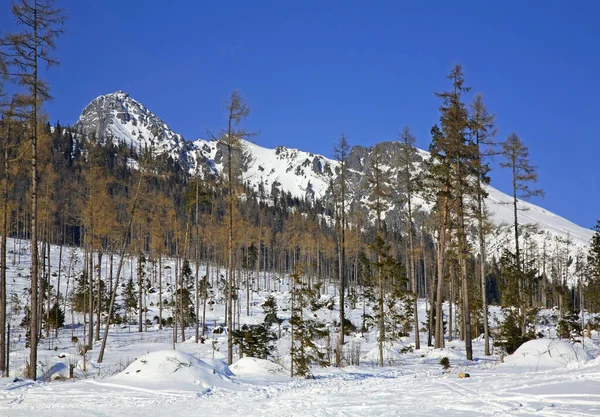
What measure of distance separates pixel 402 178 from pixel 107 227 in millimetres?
15750

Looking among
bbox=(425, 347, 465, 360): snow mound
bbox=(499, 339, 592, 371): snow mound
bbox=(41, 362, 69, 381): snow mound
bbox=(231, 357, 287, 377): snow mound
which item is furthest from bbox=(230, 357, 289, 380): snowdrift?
bbox=(425, 347, 465, 360): snow mound

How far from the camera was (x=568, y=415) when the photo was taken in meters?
6.77

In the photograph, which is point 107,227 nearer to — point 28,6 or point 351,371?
point 28,6

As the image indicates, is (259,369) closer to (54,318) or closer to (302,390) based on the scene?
(302,390)

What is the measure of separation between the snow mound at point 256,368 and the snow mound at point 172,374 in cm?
141

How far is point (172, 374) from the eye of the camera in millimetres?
11969

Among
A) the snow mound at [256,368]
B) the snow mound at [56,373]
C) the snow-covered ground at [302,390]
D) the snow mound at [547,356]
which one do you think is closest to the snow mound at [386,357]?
the snow-covered ground at [302,390]

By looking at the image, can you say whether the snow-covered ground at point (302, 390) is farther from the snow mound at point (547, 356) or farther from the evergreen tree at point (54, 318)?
the evergreen tree at point (54, 318)

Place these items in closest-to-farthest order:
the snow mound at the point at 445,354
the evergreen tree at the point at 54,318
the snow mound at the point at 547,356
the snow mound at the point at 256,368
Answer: the snow mound at the point at 256,368, the snow mound at the point at 547,356, the snow mound at the point at 445,354, the evergreen tree at the point at 54,318

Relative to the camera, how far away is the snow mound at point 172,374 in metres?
11.4

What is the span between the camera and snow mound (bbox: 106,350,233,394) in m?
11.4

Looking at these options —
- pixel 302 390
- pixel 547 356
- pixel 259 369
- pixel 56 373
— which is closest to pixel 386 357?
pixel 547 356

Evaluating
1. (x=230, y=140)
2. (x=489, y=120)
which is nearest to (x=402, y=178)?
(x=489, y=120)

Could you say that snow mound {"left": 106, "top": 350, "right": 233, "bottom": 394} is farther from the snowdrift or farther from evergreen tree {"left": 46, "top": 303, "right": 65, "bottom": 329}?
evergreen tree {"left": 46, "top": 303, "right": 65, "bottom": 329}
